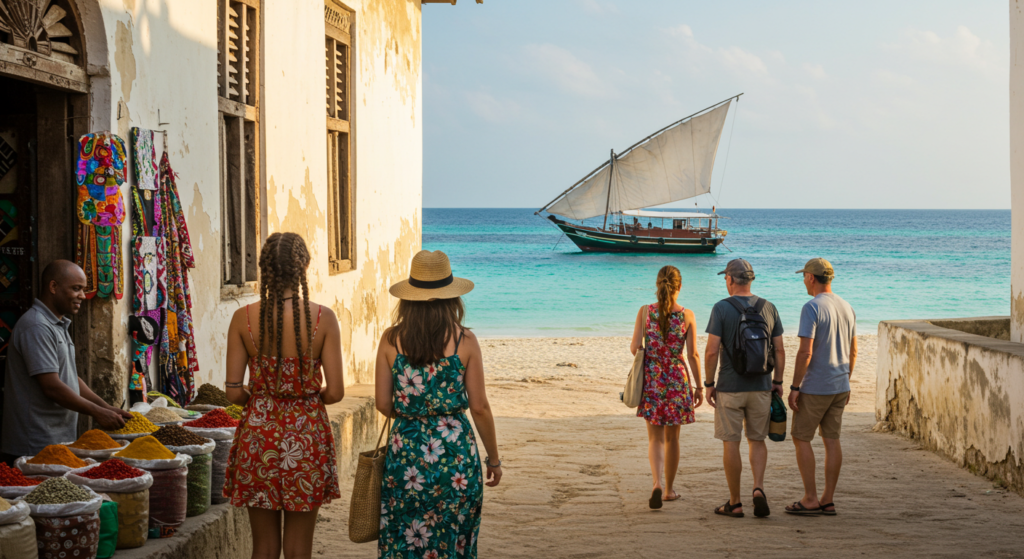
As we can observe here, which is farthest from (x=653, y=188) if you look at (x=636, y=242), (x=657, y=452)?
(x=657, y=452)

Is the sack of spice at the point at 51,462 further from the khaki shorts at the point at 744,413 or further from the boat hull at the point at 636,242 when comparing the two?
the boat hull at the point at 636,242

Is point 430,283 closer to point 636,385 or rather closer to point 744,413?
point 636,385

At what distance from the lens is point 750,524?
4766mm

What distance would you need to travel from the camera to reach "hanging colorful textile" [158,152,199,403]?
4.26 meters

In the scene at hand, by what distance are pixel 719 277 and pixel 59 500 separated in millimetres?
41914

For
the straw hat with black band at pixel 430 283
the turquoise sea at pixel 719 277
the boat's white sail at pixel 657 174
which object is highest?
the boat's white sail at pixel 657 174

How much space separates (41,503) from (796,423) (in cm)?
373

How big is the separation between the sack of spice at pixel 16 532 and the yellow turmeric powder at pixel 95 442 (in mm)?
717

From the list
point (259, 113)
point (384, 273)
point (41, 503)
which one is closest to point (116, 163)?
point (41, 503)

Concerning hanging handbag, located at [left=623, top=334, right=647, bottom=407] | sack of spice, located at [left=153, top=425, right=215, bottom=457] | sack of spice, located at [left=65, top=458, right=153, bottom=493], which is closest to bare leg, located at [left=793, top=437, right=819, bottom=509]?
hanging handbag, located at [left=623, top=334, right=647, bottom=407]

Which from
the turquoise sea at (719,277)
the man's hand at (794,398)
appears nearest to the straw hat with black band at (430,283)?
the man's hand at (794,398)

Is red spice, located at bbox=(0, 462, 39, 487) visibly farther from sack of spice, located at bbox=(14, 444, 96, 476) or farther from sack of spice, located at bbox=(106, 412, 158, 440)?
sack of spice, located at bbox=(106, 412, 158, 440)

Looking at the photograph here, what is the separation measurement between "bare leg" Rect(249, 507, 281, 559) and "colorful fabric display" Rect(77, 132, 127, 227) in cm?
161

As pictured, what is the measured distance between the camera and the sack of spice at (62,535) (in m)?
2.74
